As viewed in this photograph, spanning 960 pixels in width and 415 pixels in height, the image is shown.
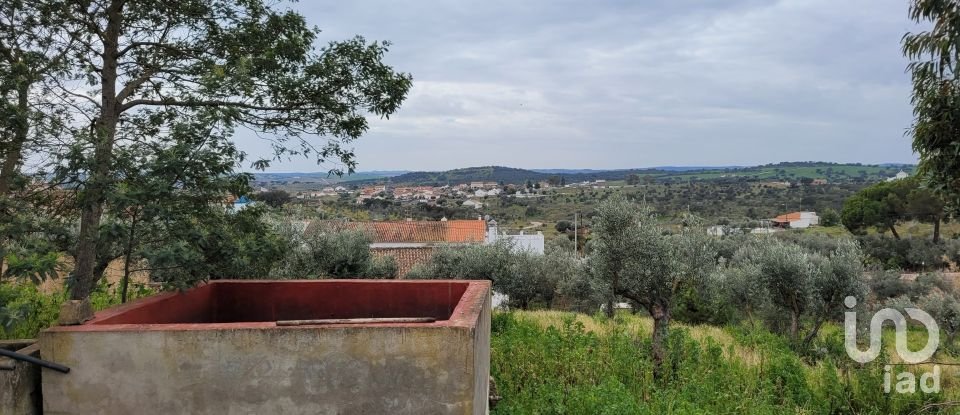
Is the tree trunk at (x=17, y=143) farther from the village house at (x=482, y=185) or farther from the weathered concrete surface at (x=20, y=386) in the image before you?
the village house at (x=482, y=185)

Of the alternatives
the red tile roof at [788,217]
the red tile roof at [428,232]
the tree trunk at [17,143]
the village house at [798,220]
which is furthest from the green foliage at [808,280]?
the red tile roof at [788,217]

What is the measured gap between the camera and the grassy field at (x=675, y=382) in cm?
668

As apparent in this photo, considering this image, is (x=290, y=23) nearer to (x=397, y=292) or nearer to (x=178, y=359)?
(x=397, y=292)

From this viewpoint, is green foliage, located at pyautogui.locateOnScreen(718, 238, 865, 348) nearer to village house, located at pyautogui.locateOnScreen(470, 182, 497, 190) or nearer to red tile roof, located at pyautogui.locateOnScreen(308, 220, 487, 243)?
red tile roof, located at pyautogui.locateOnScreen(308, 220, 487, 243)

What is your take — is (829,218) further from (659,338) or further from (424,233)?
(659,338)

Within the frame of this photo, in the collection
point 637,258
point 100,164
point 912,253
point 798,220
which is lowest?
point 912,253

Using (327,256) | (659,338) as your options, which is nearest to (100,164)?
(659,338)

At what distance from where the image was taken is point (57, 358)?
387 centimetres

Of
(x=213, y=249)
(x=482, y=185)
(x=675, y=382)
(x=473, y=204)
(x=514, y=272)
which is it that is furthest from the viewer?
(x=482, y=185)

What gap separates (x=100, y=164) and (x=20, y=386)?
198cm

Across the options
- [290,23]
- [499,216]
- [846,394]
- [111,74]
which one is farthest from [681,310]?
[499,216]

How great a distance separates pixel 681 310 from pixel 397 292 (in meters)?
13.8

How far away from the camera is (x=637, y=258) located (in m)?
10.0

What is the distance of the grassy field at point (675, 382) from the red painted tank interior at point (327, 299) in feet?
5.14
